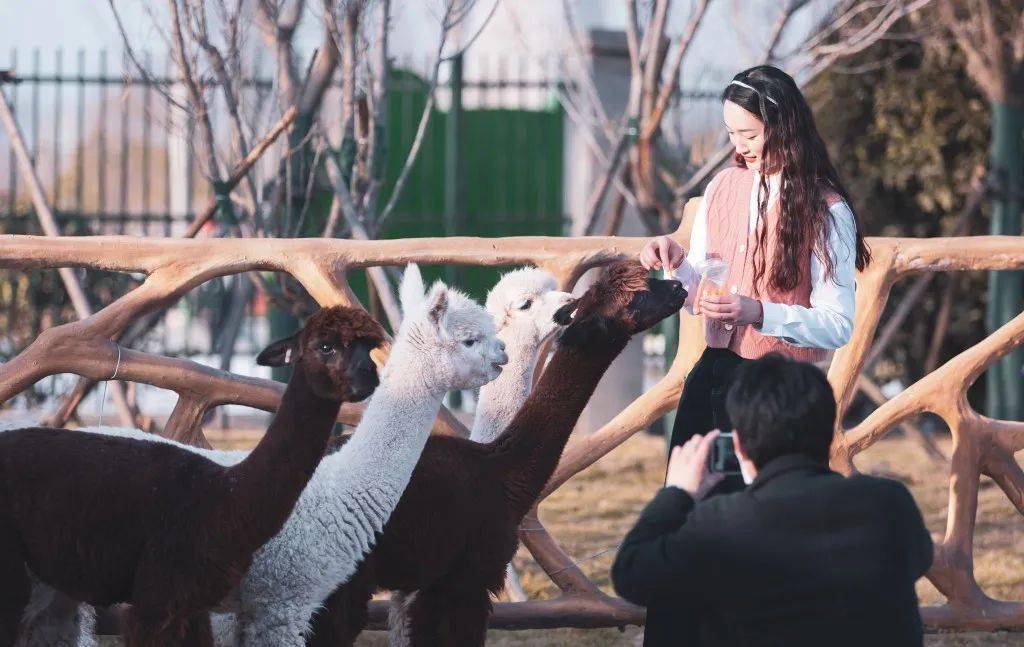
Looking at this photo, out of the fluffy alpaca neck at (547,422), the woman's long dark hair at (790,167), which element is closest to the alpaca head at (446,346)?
the fluffy alpaca neck at (547,422)

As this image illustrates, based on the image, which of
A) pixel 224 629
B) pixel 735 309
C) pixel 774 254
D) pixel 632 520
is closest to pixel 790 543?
pixel 735 309

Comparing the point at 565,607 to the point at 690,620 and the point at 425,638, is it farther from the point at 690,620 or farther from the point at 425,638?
the point at 690,620

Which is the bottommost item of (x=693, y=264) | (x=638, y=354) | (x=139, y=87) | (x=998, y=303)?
(x=638, y=354)

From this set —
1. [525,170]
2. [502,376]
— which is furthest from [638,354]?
[502,376]

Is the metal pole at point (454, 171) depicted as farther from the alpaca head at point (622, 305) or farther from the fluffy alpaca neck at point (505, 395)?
the alpaca head at point (622, 305)

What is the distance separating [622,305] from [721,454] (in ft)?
3.21

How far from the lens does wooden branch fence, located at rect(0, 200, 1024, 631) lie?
4527 millimetres

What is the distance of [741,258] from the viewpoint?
3426mm

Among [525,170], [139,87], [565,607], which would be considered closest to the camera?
[565,607]

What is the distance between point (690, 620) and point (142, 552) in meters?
1.44

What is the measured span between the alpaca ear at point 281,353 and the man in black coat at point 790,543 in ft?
3.83

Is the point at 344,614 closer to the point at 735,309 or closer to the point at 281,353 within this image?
the point at 281,353

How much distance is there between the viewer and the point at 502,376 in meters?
4.34

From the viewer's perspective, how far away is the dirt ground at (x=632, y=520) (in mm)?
4973
